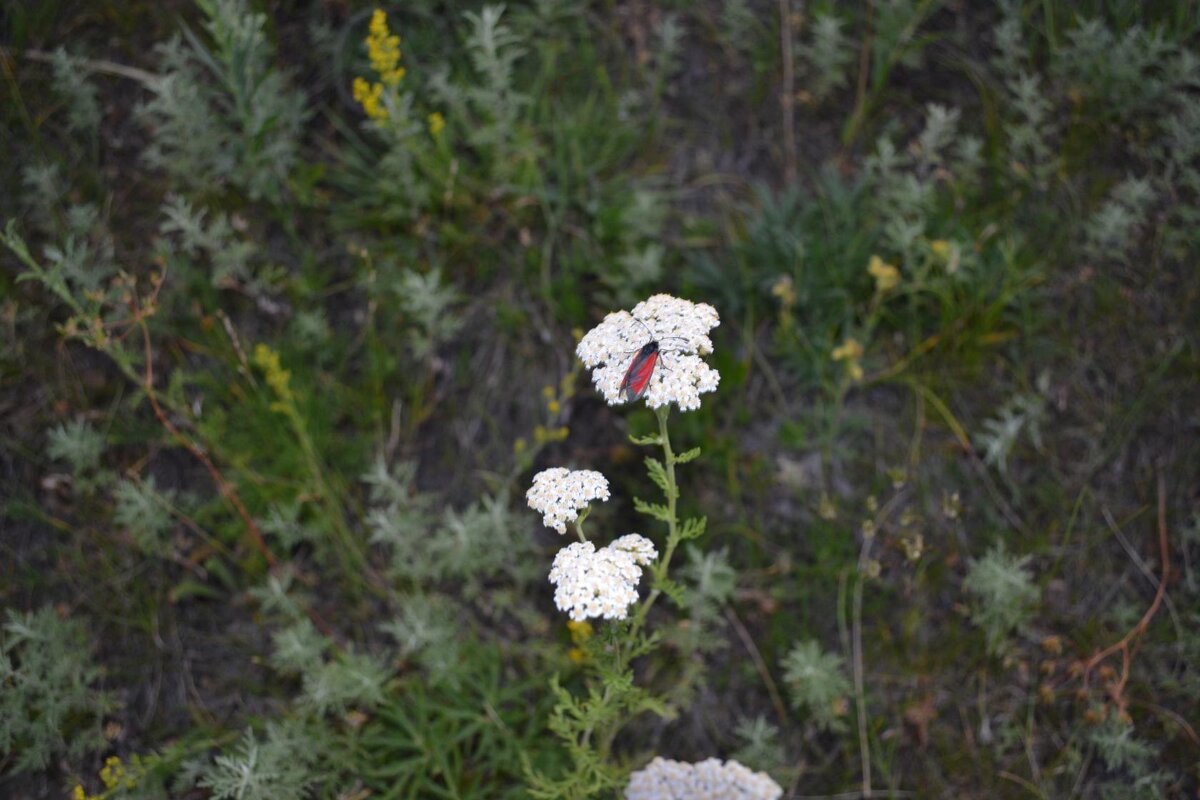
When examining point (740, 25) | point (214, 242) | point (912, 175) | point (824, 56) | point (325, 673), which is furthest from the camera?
point (740, 25)

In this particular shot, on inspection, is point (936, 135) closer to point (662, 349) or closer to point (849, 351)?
point (849, 351)

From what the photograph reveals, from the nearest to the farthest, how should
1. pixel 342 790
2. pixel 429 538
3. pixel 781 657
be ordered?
1. pixel 342 790
2. pixel 781 657
3. pixel 429 538

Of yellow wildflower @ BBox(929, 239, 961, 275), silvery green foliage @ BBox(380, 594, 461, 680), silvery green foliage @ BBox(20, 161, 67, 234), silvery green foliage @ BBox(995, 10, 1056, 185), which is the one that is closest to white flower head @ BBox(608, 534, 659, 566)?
silvery green foliage @ BBox(380, 594, 461, 680)

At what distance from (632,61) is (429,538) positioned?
239cm

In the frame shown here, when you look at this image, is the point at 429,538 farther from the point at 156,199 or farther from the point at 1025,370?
the point at 1025,370

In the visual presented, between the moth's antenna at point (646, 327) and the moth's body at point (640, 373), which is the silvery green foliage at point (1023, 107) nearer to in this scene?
the moth's antenna at point (646, 327)

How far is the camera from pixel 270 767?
2.91 meters

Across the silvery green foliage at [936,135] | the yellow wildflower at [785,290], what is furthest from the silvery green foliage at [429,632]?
the silvery green foliage at [936,135]

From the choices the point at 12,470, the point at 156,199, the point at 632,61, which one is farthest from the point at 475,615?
the point at 632,61

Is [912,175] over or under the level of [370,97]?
under

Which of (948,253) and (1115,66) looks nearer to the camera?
(948,253)

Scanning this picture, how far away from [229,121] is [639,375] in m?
2.68

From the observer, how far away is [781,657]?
11.1ft

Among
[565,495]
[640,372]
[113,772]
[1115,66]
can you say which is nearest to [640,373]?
[640,372]
